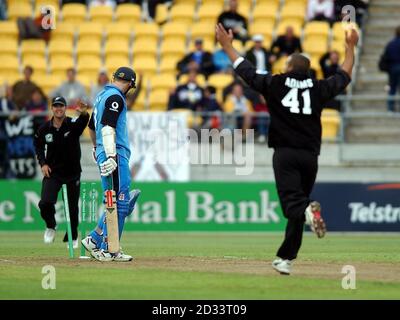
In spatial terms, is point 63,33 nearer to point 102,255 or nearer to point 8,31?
point 8,31

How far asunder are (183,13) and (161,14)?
74 cm

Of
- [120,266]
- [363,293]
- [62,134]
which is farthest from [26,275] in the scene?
[62,134]

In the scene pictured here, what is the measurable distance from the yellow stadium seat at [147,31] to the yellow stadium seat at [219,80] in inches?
103

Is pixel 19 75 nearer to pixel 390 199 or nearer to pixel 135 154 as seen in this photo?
pixel 135 154

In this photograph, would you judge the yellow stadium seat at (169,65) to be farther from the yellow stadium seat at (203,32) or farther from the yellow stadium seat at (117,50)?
the yellow stadium seat at (117,50)

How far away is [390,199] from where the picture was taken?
2577cm

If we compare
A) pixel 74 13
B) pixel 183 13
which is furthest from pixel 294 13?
pixel 74 13

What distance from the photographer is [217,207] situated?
2616 centimetres

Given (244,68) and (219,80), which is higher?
(244,68)

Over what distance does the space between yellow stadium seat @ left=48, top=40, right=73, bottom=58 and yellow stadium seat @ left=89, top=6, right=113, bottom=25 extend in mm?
1205

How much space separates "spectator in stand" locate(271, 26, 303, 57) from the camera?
28.6m

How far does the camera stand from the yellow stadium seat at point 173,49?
30.2 m

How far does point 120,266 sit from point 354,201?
12408mm

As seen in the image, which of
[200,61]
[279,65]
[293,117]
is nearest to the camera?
[293,117]
